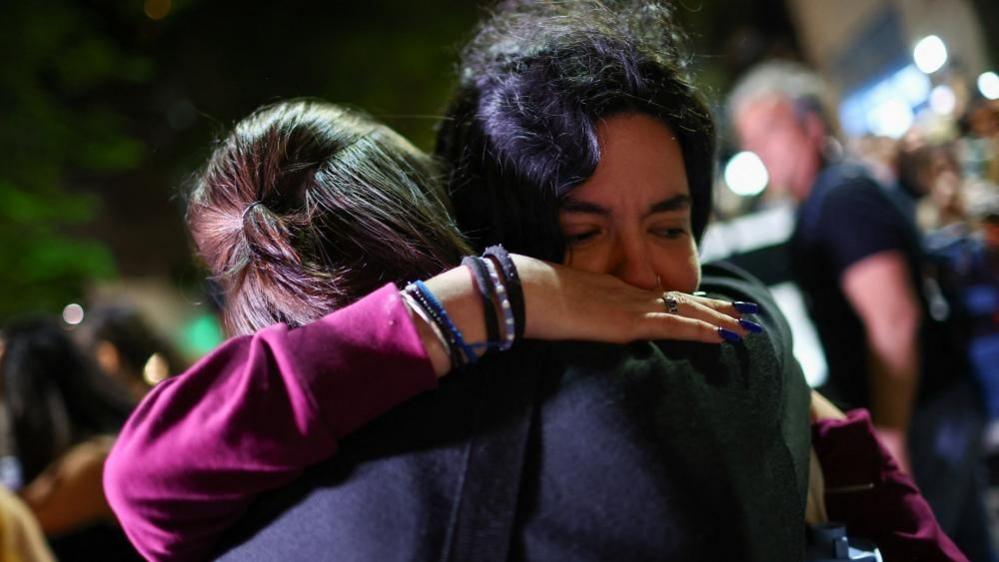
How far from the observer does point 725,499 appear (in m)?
1.03

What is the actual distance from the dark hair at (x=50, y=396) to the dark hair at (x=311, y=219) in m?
2.30

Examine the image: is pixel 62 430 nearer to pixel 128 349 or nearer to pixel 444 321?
pixel 128 349

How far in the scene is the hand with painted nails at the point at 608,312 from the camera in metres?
1.10

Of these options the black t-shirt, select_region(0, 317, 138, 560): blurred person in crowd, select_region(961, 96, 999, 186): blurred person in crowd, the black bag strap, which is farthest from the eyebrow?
select_region(0, 317, 138, 560): blurred person in crowd

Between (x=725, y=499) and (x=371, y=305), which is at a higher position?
(x=371, y=305)

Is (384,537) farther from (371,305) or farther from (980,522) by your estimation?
(980,522)

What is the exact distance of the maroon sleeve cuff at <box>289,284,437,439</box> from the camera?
1.00 metres

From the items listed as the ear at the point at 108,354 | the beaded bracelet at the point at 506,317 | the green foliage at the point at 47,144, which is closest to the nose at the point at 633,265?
the beaded bracelet at the point at 506,317

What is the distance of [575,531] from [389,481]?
0.23 metres

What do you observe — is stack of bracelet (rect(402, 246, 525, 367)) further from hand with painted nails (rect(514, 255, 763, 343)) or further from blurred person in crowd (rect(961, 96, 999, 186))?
blurred person in crowd (rect(961, 96, 999, 186))

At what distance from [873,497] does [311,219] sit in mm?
1012

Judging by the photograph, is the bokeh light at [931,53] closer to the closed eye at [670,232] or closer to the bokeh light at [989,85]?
the bokeh light at [989,85]

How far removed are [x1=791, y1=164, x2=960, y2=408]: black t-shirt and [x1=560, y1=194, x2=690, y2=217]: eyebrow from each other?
1.76m

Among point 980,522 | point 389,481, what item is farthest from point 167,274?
point 389,481
